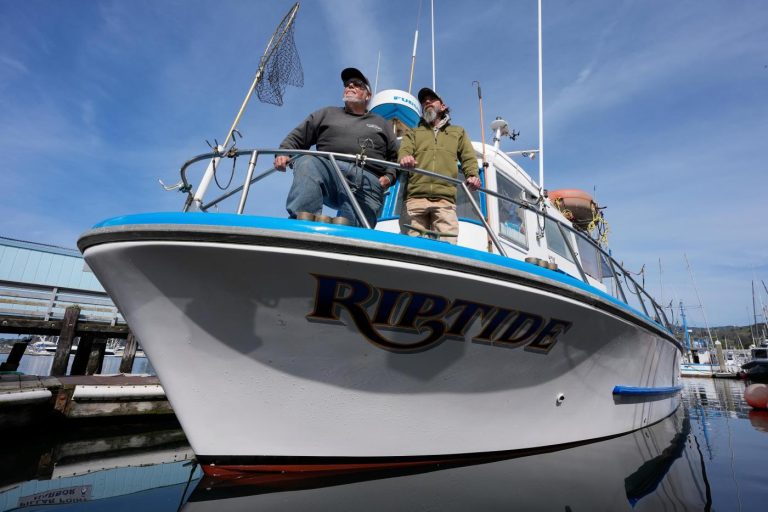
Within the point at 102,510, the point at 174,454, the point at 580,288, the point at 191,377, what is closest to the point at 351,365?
the point at 191,377

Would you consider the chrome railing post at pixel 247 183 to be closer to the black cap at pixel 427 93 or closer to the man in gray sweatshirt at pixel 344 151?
the man in gray sweatshirt at pixel 344 151

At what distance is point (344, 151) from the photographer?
309cm

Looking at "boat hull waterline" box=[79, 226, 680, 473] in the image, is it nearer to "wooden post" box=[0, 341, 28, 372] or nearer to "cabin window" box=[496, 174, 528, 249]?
"cabin window" box=[496, 174, 528, 249]

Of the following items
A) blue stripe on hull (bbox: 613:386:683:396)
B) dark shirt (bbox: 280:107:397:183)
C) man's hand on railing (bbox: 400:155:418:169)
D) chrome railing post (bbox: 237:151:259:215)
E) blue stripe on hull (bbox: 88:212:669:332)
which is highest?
dark shirt (bbox: 280:107:397:183)

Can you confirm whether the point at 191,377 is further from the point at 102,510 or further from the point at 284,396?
the point at 102,510

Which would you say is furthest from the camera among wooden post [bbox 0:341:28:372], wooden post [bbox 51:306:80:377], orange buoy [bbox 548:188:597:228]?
wooden post [bbox 51:306:80:377]

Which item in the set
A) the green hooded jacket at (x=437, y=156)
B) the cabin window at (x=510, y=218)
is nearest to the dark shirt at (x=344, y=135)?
the green hooded jacket at (x=437, y=156)

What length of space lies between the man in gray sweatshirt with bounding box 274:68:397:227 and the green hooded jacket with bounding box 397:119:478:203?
18 centimetres

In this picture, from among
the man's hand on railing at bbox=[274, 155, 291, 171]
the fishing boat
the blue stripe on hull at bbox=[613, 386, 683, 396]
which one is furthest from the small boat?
the man's hand on railing at bbox=[274, 155, 291, 171]

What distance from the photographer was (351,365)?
237cm

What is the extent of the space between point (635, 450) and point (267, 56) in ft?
17.5

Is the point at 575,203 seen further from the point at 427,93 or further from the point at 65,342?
the point at 65,342

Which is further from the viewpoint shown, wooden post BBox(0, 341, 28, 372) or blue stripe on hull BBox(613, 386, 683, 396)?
wooden post BBox(0, 341, 28, 372)

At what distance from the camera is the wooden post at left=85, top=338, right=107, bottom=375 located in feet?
32.7
